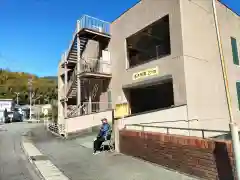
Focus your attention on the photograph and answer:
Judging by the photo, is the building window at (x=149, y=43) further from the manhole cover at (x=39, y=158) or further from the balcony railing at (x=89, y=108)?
the manhole cover at (x=39, y=158)

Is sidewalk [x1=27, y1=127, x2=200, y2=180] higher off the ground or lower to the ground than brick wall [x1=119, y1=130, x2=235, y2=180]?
lower

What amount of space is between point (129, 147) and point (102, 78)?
394 inches

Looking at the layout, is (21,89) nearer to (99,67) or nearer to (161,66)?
(99,67)

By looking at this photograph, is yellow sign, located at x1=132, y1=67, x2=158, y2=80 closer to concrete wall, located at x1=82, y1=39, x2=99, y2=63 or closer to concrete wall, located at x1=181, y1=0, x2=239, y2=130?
concrete wall, located at x1=181, y1=0, x2=239, y2=130

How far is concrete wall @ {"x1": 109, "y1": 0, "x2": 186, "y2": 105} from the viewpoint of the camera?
12.4 metres

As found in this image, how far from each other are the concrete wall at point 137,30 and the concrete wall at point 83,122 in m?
1.51

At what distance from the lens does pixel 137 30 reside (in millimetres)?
15828

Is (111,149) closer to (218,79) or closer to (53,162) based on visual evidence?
(53,162)

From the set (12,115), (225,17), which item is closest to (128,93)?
(225,17)

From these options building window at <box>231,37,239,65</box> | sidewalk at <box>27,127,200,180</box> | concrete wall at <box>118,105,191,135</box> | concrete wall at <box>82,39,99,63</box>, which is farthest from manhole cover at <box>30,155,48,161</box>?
building window at <box>231,37,239,65</box>

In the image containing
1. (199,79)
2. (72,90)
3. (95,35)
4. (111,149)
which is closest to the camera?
(111,149)

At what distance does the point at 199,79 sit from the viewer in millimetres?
12727

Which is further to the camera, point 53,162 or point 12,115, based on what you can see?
point 12,115

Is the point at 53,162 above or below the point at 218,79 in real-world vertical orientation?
below
